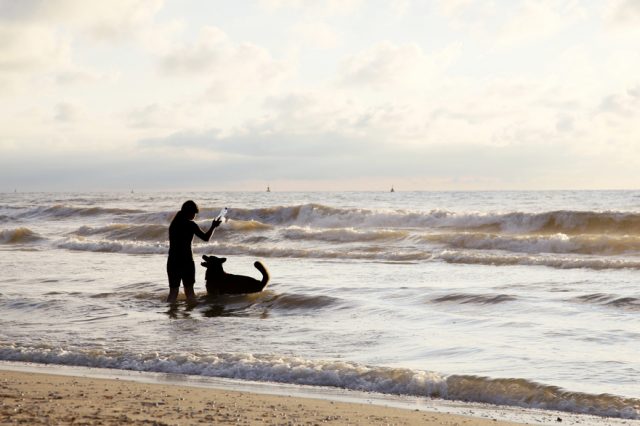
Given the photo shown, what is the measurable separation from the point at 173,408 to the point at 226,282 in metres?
7.54

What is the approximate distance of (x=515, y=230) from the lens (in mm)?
31234

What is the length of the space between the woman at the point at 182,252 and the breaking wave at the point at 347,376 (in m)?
3.94

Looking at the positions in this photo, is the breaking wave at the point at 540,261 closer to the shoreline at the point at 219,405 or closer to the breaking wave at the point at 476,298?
the breaking wave at the point at 476,298

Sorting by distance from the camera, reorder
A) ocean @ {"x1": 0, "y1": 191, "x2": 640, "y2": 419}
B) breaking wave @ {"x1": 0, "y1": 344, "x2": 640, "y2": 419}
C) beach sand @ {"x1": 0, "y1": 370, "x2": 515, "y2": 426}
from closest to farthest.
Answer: beach sand @ {"x1": 0, "y1": 370, "x2": 515, "y2": 426} → breaking wave @ {"x1": 0, "y1": 344, "x2": 640, "y2": 419} → ocean @ {"x1": 0, "y1": 191, "x2": 640, "y2": 419}

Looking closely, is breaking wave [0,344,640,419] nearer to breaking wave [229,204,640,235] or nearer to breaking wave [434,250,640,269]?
breaking wave [434,250,640,269]

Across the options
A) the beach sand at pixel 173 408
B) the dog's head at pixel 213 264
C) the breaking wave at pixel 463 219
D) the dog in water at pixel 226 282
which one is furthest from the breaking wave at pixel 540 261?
the beach sand at pixel 173 408

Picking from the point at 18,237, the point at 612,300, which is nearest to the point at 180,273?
the point at 612,300

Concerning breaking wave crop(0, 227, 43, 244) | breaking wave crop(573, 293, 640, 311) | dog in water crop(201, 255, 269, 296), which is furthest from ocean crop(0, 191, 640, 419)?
breaking wave crop(0, 227, 43, 244)

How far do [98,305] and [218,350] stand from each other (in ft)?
14.9

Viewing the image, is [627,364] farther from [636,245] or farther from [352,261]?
[636,245]

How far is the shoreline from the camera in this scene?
17.9ft

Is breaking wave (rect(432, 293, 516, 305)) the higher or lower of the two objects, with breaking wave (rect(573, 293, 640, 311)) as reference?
lower

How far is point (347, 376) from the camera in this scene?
7270 mm

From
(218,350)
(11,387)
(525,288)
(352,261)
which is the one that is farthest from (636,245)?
(11,387)
